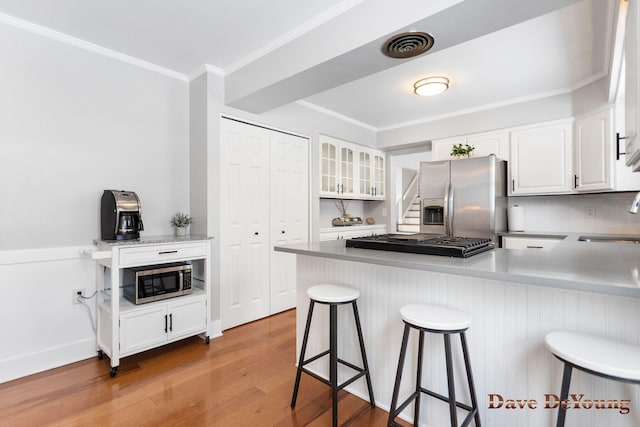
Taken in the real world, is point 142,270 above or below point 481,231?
below

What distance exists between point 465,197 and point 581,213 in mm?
1302

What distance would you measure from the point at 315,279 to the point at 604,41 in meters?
2.87

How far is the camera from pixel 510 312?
54.8 inches

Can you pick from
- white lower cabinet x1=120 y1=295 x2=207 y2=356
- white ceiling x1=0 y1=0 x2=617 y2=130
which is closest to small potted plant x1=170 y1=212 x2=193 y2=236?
white lower cabinet x1=120 y1=295 x2=207 y2=356

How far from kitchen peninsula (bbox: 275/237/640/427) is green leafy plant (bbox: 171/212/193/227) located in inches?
58.4

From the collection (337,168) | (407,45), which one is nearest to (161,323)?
(407,45)

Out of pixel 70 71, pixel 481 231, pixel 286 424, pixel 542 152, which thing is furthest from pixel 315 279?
pixel 542 152

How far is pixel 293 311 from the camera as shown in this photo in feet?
12.0

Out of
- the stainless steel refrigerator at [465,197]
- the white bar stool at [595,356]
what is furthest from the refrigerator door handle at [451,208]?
the white bar stool at [595,356]

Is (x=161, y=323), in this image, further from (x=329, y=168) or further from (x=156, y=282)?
(x=329, y=168)

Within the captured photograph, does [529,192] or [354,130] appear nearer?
[529,192]

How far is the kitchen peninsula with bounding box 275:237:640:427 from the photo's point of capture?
1.15m

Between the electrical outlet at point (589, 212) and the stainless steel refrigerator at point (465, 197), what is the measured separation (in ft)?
2.61

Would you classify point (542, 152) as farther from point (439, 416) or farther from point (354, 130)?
point (439, 416)
